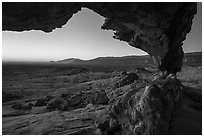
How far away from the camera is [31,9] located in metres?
12.8

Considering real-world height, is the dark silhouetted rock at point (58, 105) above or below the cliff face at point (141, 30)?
below

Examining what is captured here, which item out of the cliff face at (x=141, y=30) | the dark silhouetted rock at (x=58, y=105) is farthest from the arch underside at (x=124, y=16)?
the dark silhouetted rock at (x=58, y=105)

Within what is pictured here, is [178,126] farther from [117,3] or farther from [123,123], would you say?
[117,3]

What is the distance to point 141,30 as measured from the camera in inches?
662

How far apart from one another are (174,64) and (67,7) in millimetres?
14638

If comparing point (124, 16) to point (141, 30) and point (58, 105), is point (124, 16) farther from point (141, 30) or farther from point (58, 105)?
point (58, 105)

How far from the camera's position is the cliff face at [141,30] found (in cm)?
1077

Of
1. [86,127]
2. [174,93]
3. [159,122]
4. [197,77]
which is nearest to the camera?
[159,122]

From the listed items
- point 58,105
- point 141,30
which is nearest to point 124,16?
point 141,30

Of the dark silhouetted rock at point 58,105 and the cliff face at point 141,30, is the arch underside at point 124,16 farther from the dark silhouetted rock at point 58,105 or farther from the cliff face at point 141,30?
the dark silhouetted rock at point 58,105

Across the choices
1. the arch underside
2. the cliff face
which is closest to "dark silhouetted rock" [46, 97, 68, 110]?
the cliff face

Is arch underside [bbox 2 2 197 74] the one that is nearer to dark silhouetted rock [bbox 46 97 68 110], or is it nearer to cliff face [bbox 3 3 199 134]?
cliff face [bbox 3 3 199 134]

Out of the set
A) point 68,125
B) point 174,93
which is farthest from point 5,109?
point 174,93

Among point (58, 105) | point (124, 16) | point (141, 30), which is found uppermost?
point (124, 16)
